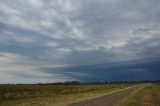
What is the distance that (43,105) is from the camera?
28.4 metres

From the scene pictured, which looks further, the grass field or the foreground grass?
the grass field

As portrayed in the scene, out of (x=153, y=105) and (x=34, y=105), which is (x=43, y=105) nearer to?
(x=34, y=105)

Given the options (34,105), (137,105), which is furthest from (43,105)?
(137,105)

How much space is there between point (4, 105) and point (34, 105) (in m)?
3.24

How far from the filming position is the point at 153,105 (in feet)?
91.9

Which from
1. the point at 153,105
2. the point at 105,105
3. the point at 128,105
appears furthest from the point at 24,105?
the point at 153,105

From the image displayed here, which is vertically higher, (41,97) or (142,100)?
(41,97)

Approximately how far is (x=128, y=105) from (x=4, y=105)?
11.6 metres

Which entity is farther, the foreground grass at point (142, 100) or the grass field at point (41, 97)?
the grass field at point (41, 97)

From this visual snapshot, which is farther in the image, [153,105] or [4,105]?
[4,105]

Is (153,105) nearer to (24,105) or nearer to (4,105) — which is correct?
(24,105)

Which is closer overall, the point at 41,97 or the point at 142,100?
the point at 142,100

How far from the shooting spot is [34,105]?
28875 millimetres

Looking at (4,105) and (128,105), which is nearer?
(128,105)
